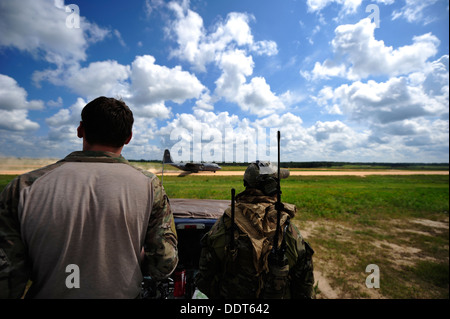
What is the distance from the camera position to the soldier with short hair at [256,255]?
6.54 ft

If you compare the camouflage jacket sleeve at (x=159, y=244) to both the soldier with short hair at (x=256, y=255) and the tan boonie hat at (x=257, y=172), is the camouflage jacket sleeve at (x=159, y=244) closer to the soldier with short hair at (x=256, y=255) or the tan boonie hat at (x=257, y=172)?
the soldier with short hair at (x=256, y=255)

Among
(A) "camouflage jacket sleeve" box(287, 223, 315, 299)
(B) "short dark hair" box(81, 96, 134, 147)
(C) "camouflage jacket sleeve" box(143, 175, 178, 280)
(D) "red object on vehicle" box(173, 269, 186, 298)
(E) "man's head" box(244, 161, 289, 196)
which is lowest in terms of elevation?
(D) "red object on vehicle" box(173, 269, 186, 298)

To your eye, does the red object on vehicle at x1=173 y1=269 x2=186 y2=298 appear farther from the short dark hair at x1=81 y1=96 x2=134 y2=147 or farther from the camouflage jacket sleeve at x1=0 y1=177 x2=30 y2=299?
the short dark hair at x1=81 y1=96 x2=134 y2=147

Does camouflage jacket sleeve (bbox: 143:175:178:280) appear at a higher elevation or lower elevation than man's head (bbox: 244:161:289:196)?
lower

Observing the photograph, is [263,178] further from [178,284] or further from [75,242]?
[178,284]

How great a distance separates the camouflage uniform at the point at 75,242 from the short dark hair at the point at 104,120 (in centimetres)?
14

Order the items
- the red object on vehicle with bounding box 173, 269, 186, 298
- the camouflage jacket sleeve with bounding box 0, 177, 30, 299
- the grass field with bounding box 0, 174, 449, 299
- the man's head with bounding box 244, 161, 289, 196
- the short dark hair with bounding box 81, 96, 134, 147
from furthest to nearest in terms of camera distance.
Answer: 1. the grass field with bounding box 0, 174, 449, 299
2. the red object on vehicle with bounding box 173, 269, 186, 298
3. the man's head with bounding box 244, 161, 289, 196
4. the short dark hair with bounding box 81, 96, 134, 147
5. the camouflage jacket sleeve with bounding box 0, 177, 30, 299

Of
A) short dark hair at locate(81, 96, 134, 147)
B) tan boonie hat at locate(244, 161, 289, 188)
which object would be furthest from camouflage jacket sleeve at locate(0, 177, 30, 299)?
tan boonie hat at locate(244, 161, 289, 188)

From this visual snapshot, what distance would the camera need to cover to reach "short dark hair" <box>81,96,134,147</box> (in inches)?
61.9

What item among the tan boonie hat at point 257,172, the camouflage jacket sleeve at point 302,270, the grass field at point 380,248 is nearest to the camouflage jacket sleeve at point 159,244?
the tan boonie hat at point 257,172

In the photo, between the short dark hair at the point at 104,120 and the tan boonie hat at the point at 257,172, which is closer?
the short dark hair at the point at 104,120

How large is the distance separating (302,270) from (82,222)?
87.8 inches

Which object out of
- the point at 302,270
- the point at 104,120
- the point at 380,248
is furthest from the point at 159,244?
the point at 380,248
